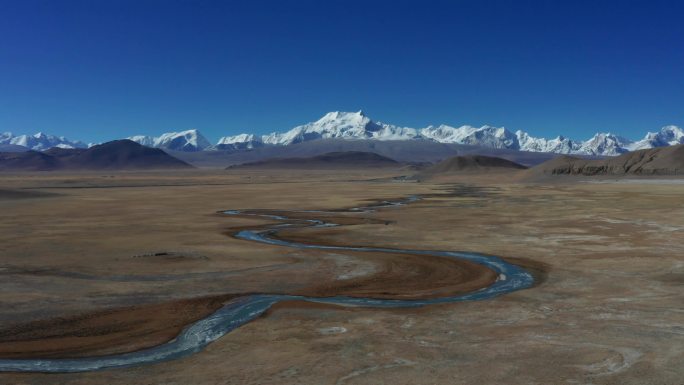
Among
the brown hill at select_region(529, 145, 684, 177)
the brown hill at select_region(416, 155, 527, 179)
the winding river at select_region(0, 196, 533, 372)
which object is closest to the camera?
the winding river at select_region(0, 196, 533, 372)

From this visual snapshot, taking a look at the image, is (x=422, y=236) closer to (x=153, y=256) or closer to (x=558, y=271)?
(x=558, y=271)

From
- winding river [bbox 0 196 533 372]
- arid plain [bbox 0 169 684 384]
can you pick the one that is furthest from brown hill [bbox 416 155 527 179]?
winding river [bbox 0 196 533 372]

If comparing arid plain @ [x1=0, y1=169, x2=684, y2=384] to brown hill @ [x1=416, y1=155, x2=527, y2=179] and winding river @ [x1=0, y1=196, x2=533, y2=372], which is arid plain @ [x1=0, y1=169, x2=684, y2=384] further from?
brown hill @ [x1=416, y1=155, x2=527, y2=179]

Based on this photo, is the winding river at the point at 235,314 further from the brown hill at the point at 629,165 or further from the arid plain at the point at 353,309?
the brown hill at the point at 629,165

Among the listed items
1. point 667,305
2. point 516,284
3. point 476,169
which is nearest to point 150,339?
point 516,284

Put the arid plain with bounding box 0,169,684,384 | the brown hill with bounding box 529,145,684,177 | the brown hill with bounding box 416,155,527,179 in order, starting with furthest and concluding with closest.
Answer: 1. the brown hill with bounding box 416,155,527,179
2. the brown hill with bounding box 529,145,684,177
3. the arid plain with bounding box 0,169,684,384

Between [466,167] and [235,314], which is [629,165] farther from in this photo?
[235,314]
